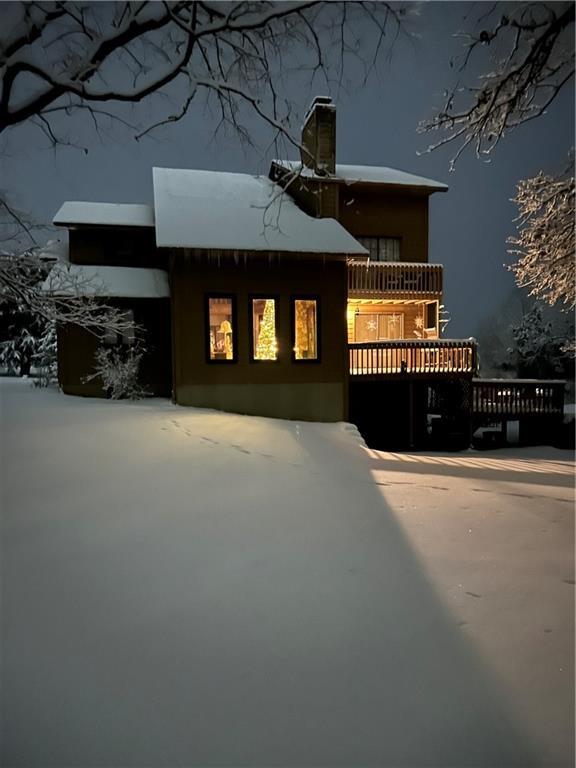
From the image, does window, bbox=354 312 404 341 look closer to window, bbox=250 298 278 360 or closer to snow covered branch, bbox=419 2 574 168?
window, bbox=250 298 278 360

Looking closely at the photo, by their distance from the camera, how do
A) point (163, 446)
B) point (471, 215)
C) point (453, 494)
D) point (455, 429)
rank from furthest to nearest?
point (471, 215) < point (455, 429) < point (163, 446) < point (453, 494)

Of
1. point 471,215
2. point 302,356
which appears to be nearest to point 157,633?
point 302,356

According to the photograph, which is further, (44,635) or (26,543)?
(26,543)

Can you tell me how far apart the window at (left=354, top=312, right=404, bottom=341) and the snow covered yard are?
12.6 metres

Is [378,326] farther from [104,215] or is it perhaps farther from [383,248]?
[104,215]

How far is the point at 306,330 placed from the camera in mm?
13008

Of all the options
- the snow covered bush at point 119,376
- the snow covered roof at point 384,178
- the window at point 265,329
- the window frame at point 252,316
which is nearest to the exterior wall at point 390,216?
the snow covered roof at point 384,178

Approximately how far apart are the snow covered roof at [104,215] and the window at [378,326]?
8.63 meters

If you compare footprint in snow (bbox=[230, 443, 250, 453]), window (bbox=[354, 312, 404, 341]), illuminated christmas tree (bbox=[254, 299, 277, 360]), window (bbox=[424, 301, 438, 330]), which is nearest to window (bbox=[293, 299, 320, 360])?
illuminated christmas tree (bbox=[254, 299, 277, 360])

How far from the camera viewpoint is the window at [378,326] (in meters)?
17.5

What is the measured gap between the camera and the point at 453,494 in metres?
5.65

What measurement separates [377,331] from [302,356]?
5.79 meters

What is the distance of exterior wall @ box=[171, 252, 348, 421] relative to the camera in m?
11.9

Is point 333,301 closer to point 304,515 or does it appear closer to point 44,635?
point 304,515
